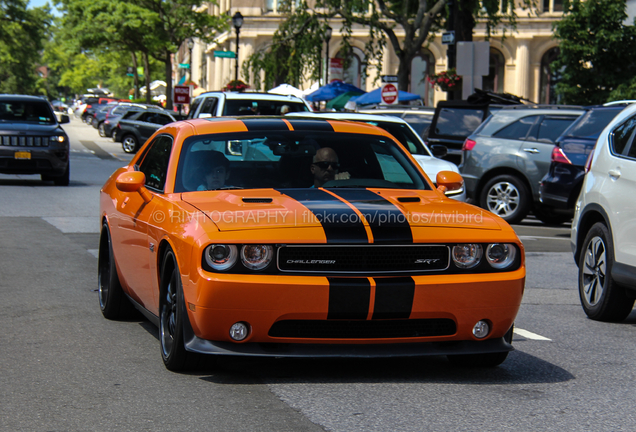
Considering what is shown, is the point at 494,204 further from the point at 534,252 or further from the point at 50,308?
the point at 50,308

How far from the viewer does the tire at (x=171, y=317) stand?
534 cm

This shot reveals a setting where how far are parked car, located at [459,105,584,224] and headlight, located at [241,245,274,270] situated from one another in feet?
37.6

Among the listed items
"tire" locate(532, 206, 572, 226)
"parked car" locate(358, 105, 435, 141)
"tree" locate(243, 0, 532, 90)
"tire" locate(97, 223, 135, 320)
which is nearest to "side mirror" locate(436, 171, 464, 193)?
"tire" locate(97, 223, 135, 320)

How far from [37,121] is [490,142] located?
32.1ft

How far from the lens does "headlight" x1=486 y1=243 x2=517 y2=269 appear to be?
5.42 metres

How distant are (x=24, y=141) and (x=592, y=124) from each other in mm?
11405

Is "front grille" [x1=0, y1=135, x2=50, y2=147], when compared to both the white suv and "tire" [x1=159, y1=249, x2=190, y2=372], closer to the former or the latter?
the white suv

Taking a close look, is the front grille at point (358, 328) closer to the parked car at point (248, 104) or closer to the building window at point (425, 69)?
the parked car at point (248, 104)

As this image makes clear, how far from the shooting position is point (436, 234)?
17.3 ft

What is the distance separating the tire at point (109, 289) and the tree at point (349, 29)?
22.7m

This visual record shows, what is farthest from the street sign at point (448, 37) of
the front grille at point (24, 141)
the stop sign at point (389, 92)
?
the front grille at point (24, 141)

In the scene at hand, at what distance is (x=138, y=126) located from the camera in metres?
37.3

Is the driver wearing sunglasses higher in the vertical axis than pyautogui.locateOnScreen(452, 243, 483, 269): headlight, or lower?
higher

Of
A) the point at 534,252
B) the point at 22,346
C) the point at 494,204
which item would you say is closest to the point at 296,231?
the point at 22,346
